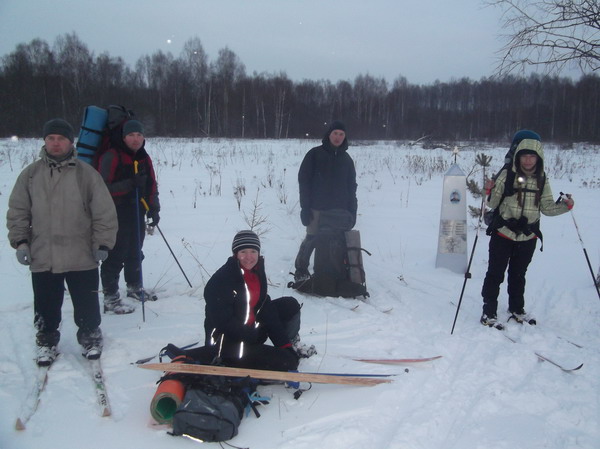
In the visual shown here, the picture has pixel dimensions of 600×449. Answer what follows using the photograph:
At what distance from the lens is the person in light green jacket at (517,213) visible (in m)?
4.09

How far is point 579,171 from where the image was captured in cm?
1575

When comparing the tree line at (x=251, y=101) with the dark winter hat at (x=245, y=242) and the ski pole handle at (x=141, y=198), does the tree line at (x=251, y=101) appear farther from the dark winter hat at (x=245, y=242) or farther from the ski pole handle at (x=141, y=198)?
the dark winter hat at (x=245, y=242)

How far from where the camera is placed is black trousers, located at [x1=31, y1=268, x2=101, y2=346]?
10.7ft

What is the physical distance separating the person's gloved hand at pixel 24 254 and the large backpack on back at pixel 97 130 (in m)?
1.17

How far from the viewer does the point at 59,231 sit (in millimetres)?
3211

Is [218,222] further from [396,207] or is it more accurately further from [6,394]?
[6,394]

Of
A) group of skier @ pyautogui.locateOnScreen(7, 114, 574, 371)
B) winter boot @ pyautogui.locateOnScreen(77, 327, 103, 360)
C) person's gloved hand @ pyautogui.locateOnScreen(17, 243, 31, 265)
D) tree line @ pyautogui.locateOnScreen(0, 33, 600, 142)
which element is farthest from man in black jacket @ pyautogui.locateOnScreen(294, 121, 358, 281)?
tree line @ pyautogui.locateOnScreen(0, 33, 600, 142)

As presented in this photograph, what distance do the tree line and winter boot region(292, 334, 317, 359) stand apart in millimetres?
28667

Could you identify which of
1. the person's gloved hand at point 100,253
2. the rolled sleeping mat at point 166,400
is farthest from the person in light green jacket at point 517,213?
the person's gloved hand at point 100,253

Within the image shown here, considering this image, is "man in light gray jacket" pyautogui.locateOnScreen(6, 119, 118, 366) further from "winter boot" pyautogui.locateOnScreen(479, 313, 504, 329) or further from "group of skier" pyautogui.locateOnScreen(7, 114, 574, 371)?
"winter boot" pyautogui.locateOnScreen(479, 313, 504, 329)

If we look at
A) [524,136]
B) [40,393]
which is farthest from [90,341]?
[524,136]

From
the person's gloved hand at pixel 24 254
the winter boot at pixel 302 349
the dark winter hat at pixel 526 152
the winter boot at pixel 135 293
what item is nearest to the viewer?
the person's gloved hand at pixel 24 254

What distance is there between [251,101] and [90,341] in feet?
127

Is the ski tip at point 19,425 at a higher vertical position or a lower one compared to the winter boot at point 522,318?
lower
